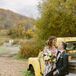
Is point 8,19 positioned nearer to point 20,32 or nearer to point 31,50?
point 20,32

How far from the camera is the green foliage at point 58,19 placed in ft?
65.9

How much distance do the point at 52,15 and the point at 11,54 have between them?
5.85 meters

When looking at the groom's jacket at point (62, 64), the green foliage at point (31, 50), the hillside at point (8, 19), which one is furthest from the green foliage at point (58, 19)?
the hillside at point (8, 19)

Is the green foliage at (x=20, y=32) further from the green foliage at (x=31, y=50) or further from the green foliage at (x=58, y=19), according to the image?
the green foliage at (x=58, y=19)

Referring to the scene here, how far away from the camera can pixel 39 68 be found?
10883mm

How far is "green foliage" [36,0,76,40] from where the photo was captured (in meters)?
20.1

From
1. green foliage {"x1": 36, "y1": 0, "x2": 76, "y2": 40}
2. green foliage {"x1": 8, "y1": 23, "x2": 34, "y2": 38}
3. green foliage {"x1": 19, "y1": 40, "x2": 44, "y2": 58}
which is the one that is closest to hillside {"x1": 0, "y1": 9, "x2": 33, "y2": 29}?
green foliage {"x1": 8, "y1": 23, "x2": 34, "y2": 38}

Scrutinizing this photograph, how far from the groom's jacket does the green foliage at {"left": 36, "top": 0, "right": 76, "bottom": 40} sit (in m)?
10.9

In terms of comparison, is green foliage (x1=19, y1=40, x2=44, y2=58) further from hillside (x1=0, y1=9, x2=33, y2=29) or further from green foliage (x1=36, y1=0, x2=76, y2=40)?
hillside (x1=0, y1=9, x2=33, y2=29)

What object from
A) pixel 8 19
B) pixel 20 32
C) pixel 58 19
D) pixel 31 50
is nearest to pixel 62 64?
pixel 58 19

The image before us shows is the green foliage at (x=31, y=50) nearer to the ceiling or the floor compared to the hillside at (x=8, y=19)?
nearer to the floor

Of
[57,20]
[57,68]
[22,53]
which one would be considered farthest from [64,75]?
[22,53]

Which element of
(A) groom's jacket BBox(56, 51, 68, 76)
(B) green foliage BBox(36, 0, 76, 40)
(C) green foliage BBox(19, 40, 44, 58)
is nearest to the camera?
(A) groom's jacket BBox(56, 51, 68, 76)

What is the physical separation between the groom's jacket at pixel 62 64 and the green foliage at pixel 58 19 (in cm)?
1088
